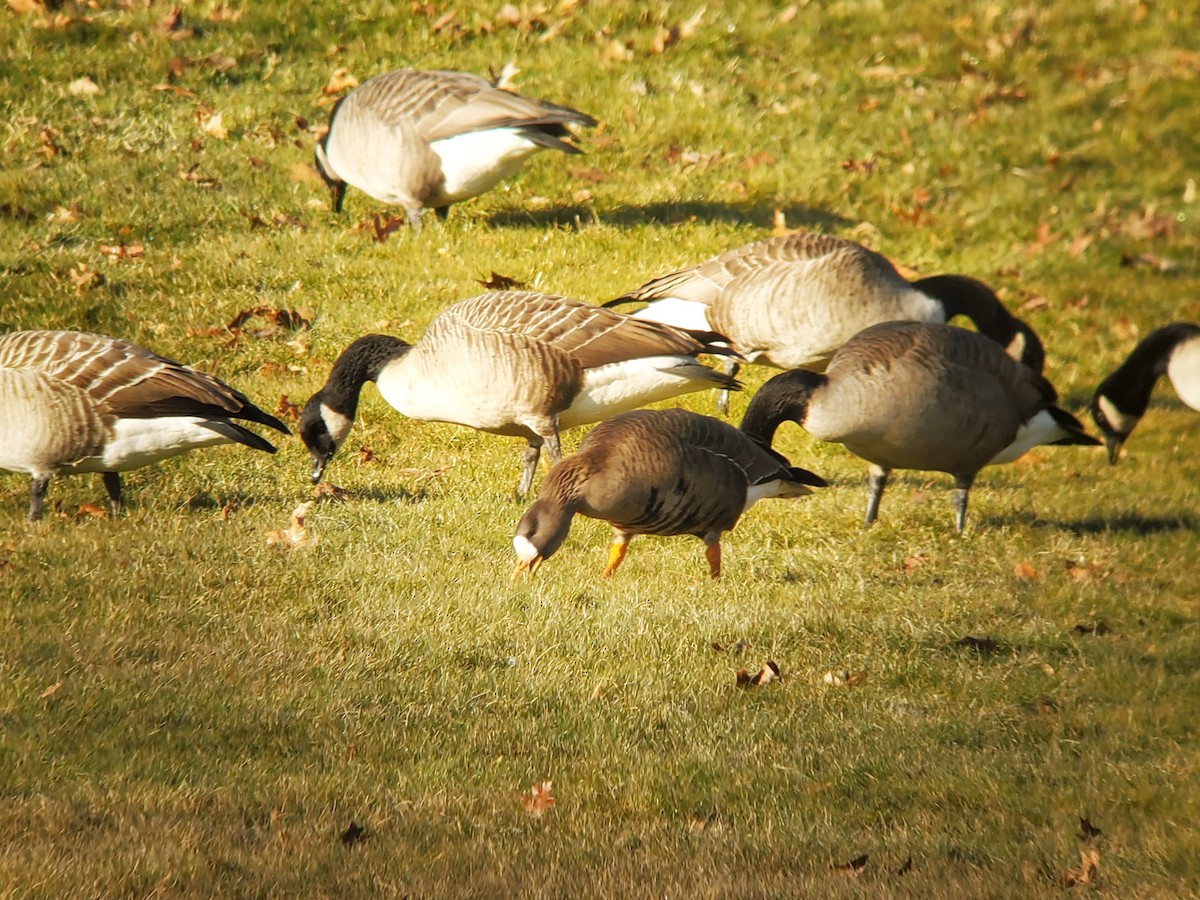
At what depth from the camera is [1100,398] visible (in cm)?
988

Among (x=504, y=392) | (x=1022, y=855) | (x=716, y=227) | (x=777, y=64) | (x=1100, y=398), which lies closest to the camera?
(x=1022, y=855)

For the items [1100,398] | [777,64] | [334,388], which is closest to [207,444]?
[334,388]

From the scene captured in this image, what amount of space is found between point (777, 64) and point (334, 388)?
10.5m

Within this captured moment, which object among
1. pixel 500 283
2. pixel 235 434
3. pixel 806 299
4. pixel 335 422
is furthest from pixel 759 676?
pixel 500 283

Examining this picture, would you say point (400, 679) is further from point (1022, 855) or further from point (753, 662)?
point (1022, 855)

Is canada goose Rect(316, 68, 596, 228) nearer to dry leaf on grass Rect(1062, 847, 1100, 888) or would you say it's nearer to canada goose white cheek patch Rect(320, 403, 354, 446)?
canada goose white cheek patch Rect(320, 403, 354, 446)

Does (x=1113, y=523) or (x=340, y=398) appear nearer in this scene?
(x=340, y=398)

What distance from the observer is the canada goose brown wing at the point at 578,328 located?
28.9ft

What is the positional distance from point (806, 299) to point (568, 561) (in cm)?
327

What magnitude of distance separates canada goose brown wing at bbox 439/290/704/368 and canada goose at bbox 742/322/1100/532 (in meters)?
0.95

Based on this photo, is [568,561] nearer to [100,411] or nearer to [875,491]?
[875,491]

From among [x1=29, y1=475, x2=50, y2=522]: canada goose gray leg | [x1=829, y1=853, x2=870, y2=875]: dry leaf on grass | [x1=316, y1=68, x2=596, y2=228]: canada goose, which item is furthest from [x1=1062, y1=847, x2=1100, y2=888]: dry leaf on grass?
[x1=316, y1=68, x2=596, y2=228]: canada goose

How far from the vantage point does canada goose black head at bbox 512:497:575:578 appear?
21.2 ft

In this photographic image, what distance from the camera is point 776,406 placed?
27.0 ft
